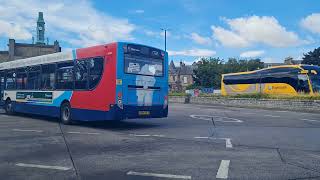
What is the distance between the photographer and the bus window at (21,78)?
19391 millimetres

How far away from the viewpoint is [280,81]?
1507 inches

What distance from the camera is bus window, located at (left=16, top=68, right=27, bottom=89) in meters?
19.4

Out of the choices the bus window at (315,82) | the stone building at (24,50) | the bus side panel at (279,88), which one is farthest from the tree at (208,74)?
the bus window at (315,82)

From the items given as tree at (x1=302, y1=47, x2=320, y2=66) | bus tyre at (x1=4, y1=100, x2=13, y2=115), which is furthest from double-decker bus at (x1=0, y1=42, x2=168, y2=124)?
tree at (x1=302, y1=47, x2=320, y2=66)

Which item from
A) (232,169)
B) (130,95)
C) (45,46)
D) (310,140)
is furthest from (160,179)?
(45,46)

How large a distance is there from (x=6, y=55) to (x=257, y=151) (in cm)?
7840

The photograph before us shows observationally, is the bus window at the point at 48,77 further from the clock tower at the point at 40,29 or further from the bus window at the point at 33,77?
the clock tower at the point at 40,29

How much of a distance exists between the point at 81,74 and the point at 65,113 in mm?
2067

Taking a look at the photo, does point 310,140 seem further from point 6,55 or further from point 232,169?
point 6,55

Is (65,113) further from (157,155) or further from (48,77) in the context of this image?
(157,155)

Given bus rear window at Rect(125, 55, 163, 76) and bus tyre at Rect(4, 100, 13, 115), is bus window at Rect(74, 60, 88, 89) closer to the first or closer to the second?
bus rear window at Rect(125, 55, 163, 76)

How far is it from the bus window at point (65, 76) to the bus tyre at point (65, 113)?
0.78 meters

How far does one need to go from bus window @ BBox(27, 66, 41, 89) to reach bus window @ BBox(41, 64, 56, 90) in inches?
21.5

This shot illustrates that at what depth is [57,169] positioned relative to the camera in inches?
283
